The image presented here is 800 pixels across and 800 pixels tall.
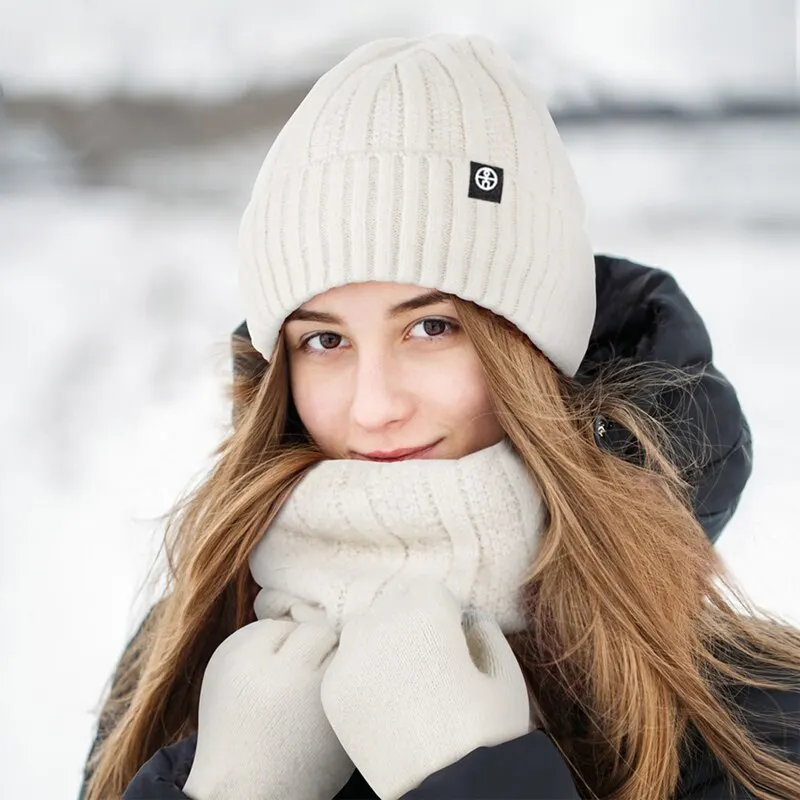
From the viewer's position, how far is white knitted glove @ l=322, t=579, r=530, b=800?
921mm

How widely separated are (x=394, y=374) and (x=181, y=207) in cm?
136

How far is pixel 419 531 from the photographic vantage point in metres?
1.12

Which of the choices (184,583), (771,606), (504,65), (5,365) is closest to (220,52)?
(5,365)

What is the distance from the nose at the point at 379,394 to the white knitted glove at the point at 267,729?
0.83ft

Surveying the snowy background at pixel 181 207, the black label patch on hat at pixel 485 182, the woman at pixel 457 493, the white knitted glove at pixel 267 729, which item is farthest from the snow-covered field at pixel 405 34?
the white knitted glove at pixel 267 729

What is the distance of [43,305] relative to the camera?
221 centimetres

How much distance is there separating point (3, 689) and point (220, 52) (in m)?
1.37

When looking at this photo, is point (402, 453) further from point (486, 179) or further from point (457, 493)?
point (486, 179)

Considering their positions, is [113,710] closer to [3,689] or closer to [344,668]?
[3,689]

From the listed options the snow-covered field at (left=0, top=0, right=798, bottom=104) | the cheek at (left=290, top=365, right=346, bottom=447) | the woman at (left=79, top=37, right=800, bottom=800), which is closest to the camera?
the woman at (left=79, top=37, right=800, bottom=800)

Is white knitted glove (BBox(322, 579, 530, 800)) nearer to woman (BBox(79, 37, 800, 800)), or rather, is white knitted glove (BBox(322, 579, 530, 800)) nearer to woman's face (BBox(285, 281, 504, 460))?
woman (BBox(79, 37, 800, 800))

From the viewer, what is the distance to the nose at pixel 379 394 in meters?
1.09

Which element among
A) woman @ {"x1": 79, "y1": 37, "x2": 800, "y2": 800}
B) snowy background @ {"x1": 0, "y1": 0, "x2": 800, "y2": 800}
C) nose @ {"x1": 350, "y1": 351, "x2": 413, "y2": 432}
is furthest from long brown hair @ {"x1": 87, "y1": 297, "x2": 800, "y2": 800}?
snowy background @ {"x1": 0, "y1": 0, "x2": 800, "y2": 800}

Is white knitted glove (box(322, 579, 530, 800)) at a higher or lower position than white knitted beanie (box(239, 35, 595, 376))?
lower
